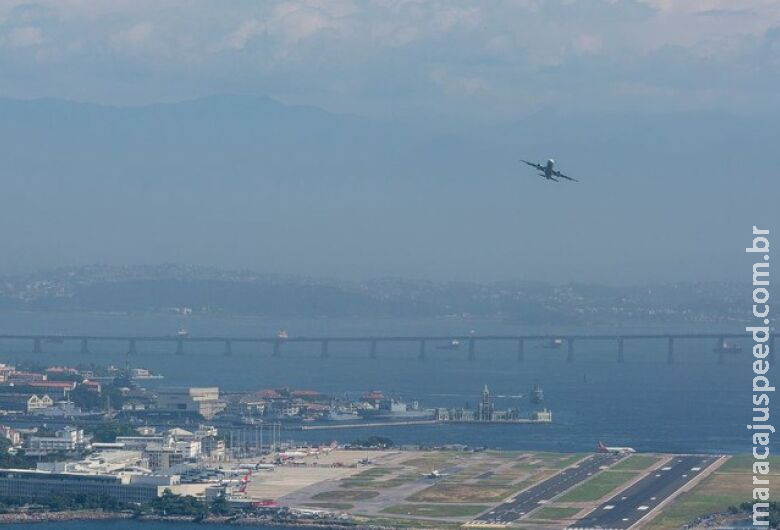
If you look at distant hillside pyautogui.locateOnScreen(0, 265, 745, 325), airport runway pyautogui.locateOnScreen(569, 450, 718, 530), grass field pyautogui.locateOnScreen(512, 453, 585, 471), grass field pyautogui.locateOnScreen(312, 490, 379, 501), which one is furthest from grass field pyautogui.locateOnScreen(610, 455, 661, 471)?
distant hillside pyautogui.locateOnScreen(0, 265, 745, 325)

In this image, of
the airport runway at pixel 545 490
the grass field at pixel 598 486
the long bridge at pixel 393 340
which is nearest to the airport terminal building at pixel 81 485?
the airport runway at pixel 545 490

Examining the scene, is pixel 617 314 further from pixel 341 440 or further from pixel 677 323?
pixel 341 440

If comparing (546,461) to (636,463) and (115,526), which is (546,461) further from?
(115,526)

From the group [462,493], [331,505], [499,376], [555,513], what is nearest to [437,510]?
[331,505]

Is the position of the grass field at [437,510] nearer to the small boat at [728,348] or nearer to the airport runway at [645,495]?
the airport runway at [645,495]

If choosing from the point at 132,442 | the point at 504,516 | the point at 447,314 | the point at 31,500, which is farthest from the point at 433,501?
the point at 447,314
